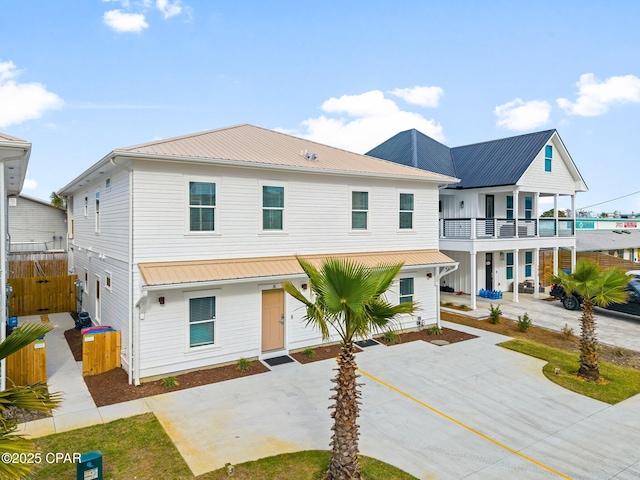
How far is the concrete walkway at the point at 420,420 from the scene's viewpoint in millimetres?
7219

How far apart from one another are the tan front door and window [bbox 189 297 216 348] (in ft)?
5.52

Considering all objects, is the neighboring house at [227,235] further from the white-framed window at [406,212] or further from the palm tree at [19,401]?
the palm tree at [19,401]

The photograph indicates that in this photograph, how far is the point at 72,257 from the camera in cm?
2141

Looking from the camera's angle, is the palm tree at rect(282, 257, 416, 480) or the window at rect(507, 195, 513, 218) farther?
the window at rect(507, 195, 513, 218)

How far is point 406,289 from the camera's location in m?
15.9

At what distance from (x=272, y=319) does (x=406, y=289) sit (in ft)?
19.1

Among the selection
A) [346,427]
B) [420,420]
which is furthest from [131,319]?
[420,420]

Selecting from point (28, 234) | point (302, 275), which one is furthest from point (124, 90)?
point (302, 275)

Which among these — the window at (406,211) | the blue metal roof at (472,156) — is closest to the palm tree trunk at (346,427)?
the window at (406,211)

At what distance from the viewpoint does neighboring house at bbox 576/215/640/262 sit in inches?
1297

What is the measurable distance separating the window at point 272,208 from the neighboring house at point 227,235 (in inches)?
1.3

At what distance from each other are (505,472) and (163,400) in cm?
747

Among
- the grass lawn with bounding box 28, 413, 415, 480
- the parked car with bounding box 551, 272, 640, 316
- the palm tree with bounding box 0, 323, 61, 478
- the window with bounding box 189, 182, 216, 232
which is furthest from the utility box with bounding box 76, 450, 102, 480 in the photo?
the parked car with bounding box 551, 272, 640, 316

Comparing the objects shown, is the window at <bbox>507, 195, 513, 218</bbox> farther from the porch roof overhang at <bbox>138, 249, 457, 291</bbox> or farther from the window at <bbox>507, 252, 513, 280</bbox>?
the porch roof overhang at <bbox>138, 249, 457, 291</bbox>
